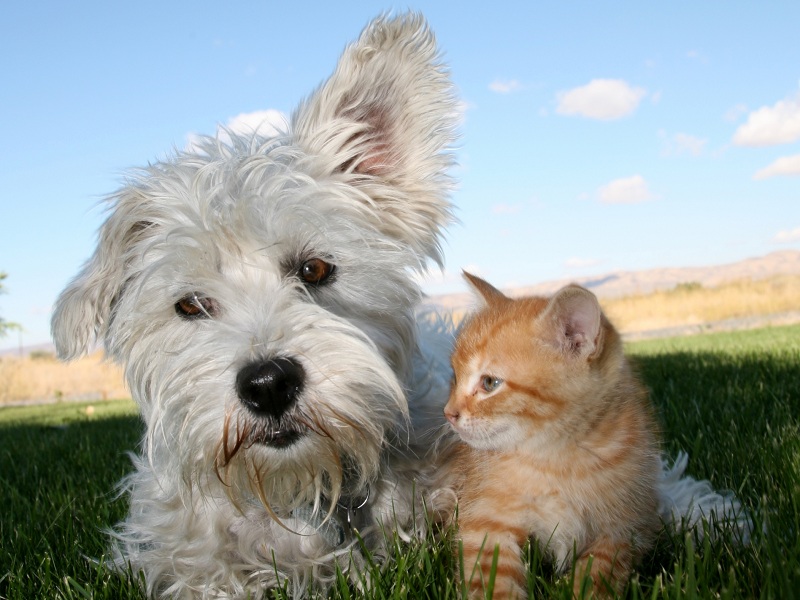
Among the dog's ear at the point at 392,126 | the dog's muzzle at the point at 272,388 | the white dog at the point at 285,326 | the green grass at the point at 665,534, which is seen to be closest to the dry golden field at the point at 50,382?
the green grass at the point at 665,534

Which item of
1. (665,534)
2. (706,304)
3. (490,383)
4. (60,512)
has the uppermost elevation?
(490,383)

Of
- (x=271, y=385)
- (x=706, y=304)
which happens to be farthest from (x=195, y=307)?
(x=706, y=304)

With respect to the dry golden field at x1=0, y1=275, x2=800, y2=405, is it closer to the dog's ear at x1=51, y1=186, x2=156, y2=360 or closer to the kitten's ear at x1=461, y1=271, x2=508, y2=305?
the dog's ear at x1=51, y1=186, x2=156, y2=360

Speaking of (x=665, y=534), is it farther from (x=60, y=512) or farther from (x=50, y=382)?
(x=50, y=382)

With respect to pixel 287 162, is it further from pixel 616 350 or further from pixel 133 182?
pixel 616 350

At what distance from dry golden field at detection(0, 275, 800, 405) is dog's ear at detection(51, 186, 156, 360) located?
23083mm

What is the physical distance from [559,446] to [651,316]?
30979 mm

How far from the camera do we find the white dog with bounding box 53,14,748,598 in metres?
2.71

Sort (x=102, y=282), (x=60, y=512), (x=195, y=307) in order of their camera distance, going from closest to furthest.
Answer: (x=195, y=307) → (x=102, y=282) → (x=60, y=512)

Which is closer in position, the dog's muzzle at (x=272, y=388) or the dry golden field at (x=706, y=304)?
the dog's muzzle at (x=272, y=388)

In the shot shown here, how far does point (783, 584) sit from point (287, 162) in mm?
2664

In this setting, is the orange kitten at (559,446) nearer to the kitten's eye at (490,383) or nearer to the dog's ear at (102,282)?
the kitten's eye at (490,383)

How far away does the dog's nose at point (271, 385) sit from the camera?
2539mm

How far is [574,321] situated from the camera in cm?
265
